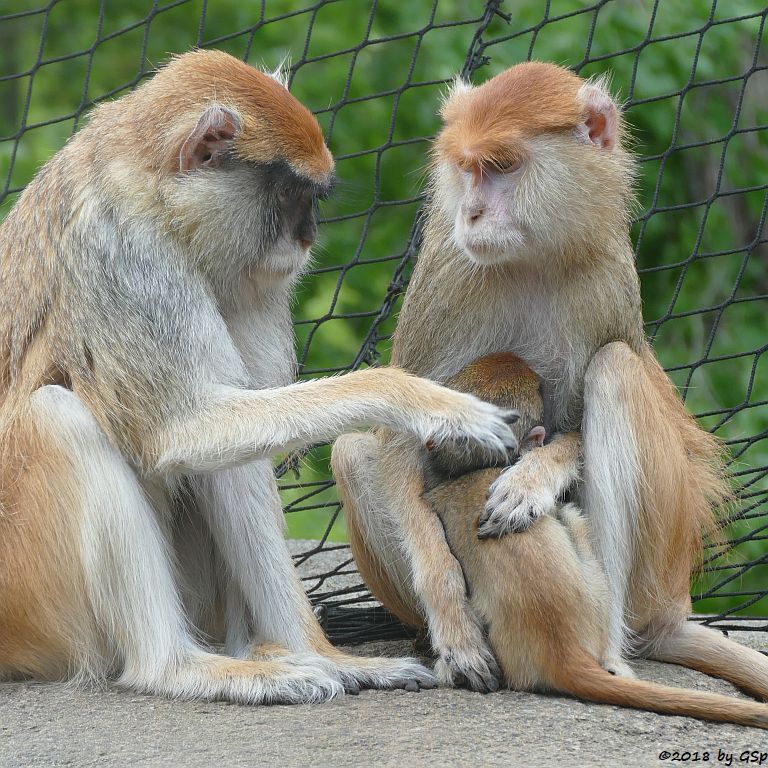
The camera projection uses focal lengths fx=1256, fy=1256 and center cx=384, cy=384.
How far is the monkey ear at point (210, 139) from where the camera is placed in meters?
2.72

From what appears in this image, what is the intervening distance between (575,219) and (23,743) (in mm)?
1624

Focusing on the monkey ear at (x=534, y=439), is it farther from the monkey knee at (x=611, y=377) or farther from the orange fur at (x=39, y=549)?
the orange fur at (x=39, y=549)

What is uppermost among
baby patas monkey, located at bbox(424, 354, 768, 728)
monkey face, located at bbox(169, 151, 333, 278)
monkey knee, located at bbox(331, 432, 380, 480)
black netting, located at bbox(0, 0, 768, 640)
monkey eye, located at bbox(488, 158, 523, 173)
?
black netting, located at bbox(0, 0, 768, 640)

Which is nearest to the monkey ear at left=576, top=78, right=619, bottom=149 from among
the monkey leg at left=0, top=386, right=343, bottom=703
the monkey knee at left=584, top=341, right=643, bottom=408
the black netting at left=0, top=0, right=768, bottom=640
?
the monkey knee at left=584, top=341, right=643, bottom=408

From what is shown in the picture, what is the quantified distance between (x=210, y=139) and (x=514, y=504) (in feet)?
3.37

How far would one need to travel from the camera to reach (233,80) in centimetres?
281

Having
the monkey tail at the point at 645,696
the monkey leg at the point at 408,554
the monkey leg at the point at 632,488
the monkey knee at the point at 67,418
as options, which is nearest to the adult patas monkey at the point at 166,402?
the monkey knee at the point at 67,418

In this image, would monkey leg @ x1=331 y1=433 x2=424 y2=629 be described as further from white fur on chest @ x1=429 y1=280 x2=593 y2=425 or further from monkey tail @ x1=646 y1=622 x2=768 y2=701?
monkey tail @ x1=646 y1=622 x2=768 y2=701

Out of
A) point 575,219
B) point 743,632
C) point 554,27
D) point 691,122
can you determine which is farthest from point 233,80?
point 691,122

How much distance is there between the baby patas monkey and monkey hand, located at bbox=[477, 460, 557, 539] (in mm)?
21

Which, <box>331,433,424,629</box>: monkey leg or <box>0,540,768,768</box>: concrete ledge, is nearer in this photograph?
<box>0,540,768,768</box>: concrete ledge

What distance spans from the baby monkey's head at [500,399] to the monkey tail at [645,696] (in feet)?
1.56

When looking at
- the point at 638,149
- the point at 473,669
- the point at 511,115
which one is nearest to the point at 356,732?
the point at 473,669

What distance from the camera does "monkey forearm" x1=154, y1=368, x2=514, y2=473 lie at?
2621 millimetres
